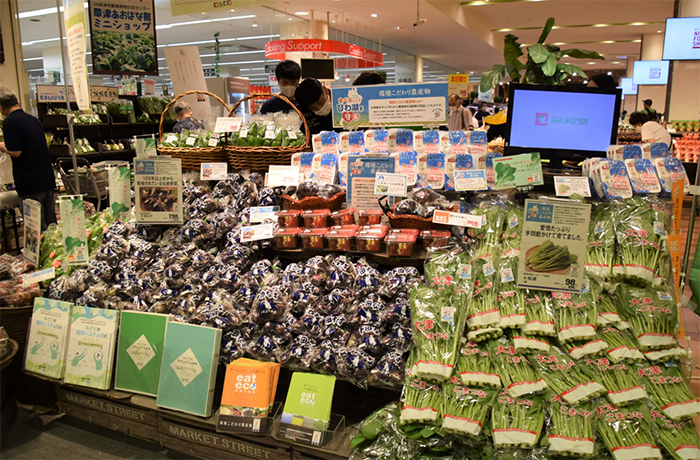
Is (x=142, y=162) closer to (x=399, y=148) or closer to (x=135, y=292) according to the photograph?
(x=135, y=292)

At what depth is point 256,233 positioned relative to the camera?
238 centimetres

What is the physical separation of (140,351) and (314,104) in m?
2.32

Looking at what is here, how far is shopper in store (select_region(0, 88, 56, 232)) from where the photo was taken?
16.5ft

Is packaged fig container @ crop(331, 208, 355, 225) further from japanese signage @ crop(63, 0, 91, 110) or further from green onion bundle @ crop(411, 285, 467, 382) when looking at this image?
japanese signage @ crop(63, 0, 91, 110)

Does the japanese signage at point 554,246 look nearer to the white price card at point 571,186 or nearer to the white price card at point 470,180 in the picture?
the white price card at point 571,186

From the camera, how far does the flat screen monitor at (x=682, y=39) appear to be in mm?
7477

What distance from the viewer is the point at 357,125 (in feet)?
9.66

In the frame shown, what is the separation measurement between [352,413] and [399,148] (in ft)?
4.70

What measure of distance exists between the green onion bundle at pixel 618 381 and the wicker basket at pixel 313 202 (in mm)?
1341

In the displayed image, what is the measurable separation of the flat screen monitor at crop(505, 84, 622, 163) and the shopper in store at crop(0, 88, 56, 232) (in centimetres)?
472

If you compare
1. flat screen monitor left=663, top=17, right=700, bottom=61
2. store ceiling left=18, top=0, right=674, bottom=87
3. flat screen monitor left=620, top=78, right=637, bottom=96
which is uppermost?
store ceiling left=18, top=0, right=674, bottom=87

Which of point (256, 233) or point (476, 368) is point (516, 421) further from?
point (256, 233)

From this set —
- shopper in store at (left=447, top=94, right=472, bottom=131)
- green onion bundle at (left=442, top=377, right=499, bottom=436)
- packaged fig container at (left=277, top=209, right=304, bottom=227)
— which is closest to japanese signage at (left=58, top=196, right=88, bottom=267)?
packaged fig container at (left=277, top=209, right=304, bottom=227)

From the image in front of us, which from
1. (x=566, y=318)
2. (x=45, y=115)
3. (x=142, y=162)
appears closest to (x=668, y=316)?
(x=566, y=318)
